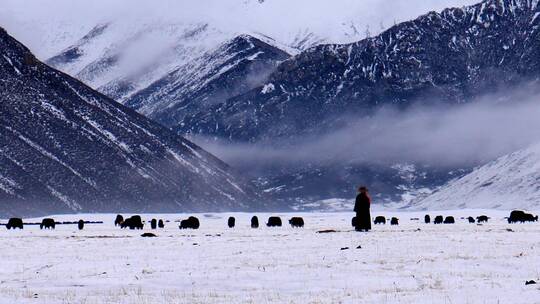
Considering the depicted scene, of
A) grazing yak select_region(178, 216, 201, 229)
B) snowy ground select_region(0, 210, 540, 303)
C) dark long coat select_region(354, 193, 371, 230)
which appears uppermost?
grazing yak select_region(178, 216, 201, 229)

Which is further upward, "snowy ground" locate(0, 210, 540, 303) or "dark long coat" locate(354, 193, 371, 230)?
"dark long coat" locate(354, 193, 371, 230)

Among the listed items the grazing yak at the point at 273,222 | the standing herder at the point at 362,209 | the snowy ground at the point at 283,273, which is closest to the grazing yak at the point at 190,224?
the grazing yak at the point at 273,222

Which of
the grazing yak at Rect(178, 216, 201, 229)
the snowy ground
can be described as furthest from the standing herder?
the grazing yak at Rect(178, 216, 201, 229)

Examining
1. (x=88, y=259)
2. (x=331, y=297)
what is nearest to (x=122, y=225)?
(x=88, y=259)

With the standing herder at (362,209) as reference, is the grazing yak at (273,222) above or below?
above

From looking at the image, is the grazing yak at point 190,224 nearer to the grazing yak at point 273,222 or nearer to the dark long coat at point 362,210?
the grazing yak at point 273,222

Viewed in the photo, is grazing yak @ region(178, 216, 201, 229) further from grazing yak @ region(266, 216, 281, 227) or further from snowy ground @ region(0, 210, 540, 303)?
snowy ground @ region(0, 210, 540, 303)

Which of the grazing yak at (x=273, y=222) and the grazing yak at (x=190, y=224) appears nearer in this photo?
the grazing yak at (x=190, y=224)

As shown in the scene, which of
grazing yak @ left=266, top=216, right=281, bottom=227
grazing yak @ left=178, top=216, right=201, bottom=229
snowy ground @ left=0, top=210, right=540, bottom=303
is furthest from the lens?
grazing yak @ left=266, top=216, right=281, bottom=227

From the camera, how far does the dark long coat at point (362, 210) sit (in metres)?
50.0

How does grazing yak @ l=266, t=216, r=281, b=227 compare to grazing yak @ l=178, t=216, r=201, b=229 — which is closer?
grazing yak @ l=178, t=216, r=201, b=229

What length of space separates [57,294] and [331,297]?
6.42 meters

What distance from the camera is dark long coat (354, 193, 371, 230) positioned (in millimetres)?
49969

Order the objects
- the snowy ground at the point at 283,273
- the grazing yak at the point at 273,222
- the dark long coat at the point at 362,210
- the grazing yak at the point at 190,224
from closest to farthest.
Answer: the snowy ground at the point at 283,273 → the dark long coat at the point at 362,210 → the grazing yak at the point at 190,224 → the grazing yak at the point at 273,222
